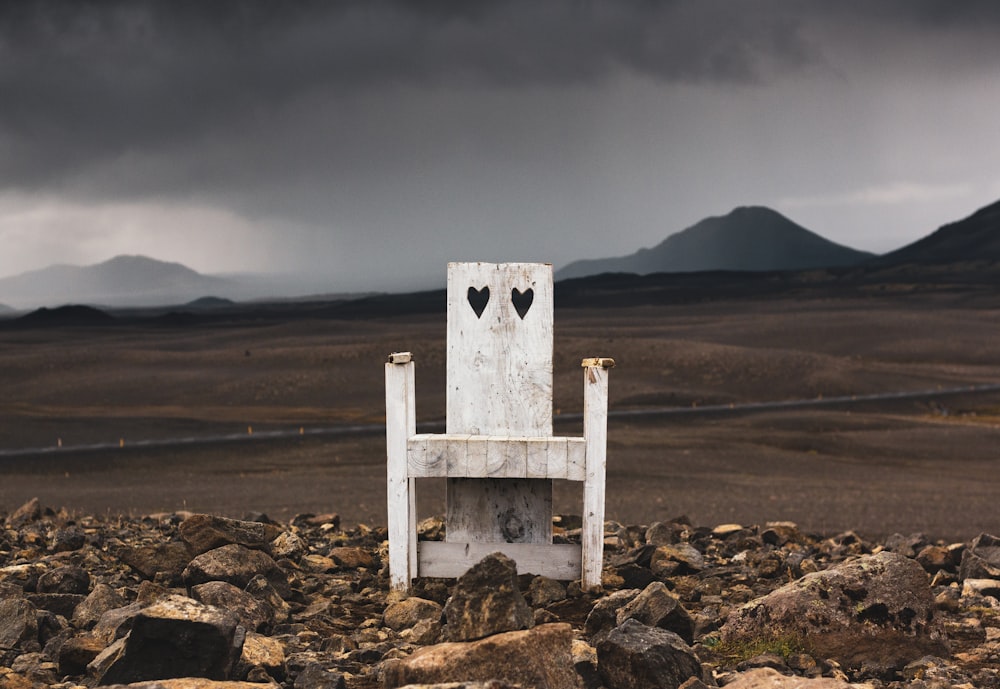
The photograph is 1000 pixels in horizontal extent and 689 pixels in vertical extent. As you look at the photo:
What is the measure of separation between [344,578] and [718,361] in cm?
5075

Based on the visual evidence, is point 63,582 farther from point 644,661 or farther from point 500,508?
point 644,661

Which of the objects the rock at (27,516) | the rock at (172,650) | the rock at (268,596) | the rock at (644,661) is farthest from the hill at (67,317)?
the rock at (644,661)

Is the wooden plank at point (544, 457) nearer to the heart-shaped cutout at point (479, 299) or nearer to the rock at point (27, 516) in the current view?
the heart-shaped cutout at point (479, 299)

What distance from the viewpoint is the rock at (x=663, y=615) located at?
19.9 ft

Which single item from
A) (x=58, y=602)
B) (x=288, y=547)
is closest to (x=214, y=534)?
(x=288, y=547)

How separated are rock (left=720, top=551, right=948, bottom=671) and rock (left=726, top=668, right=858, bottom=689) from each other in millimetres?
871

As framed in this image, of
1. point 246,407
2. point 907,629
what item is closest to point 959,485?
point 907,629

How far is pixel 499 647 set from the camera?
4828 mm

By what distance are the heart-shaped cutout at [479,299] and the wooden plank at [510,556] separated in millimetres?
1839

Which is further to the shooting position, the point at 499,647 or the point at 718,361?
the point at 718,361

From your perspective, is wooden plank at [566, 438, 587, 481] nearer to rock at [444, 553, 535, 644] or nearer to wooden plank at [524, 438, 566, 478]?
wooden plank at [524, 438, 566, 478]

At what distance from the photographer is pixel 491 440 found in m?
7.20

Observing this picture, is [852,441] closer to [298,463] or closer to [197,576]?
[298,463]

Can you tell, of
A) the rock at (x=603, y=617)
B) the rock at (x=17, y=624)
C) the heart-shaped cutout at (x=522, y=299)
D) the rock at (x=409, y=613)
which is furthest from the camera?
the heart-shaped cutout at (x=522, y=299)
